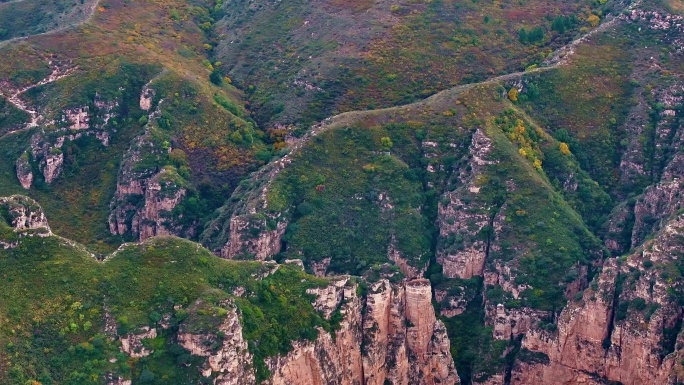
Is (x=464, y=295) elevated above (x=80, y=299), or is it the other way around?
(x=80, y=299)

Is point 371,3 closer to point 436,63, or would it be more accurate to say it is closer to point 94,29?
point 436,63

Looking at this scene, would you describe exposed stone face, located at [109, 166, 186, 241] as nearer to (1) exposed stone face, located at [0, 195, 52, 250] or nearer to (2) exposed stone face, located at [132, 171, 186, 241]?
(2) exposed stone face, located at [132, 171, 186, 241]

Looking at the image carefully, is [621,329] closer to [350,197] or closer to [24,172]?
[350,197]

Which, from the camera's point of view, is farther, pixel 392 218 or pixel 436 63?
pixel 436 63

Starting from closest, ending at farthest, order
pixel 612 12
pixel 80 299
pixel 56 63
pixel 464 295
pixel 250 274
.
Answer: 1. pixel 80 299
2. pixel 250 274
3. pixel 464 295
4. pixel 56 63
5. pixel 612 12

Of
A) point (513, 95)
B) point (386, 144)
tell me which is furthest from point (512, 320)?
point (513, 95)

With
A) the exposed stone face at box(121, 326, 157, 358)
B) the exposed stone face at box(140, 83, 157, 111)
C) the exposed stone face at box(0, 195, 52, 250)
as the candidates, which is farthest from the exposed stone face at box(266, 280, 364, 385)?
the exposed stone face at box(140, 83, 157, 111)

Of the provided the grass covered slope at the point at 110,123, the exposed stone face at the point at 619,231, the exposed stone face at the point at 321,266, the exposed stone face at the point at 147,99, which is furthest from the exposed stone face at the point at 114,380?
the exposed stone face at the point at 619,231

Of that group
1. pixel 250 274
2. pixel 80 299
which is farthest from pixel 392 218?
pixel 80 299
